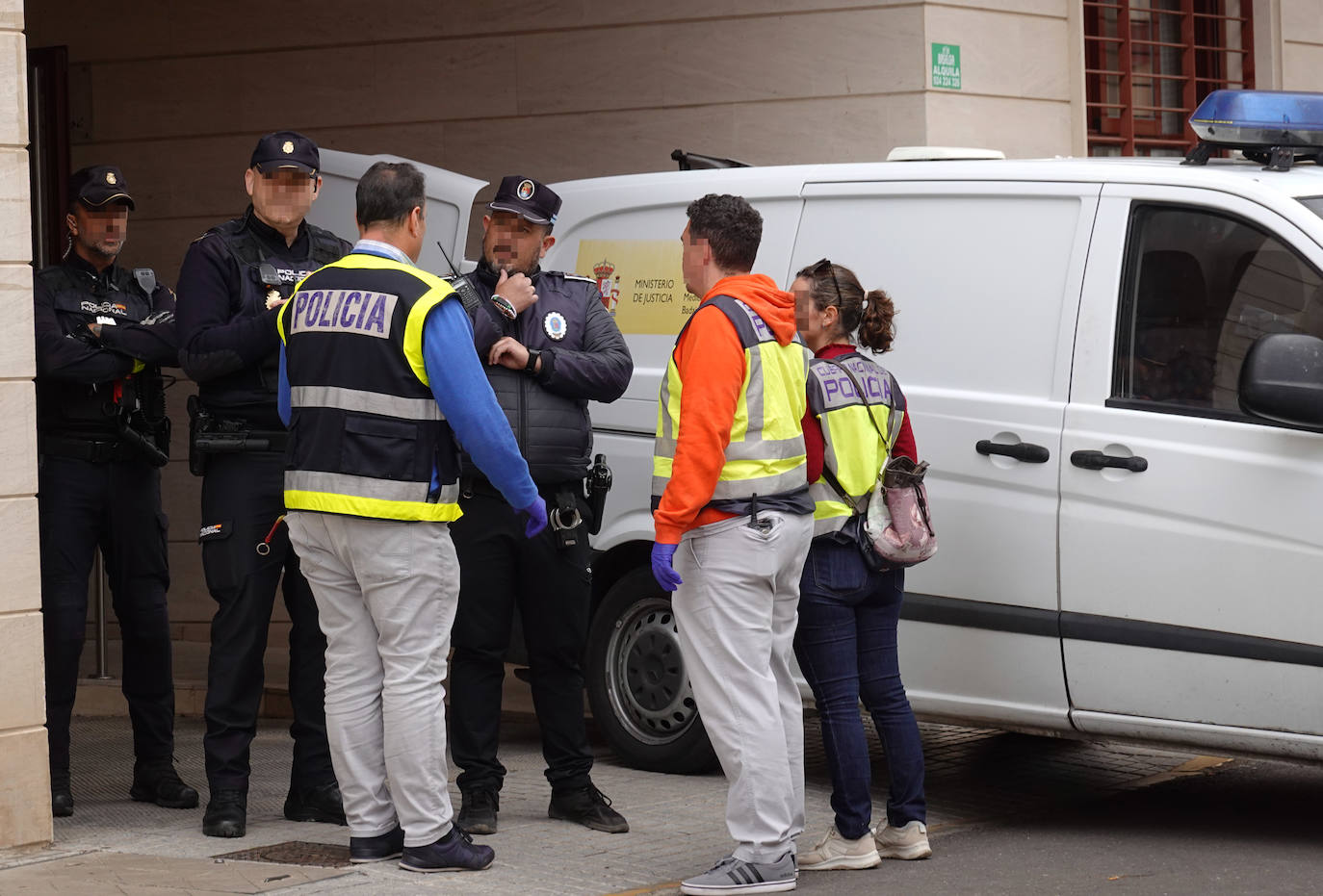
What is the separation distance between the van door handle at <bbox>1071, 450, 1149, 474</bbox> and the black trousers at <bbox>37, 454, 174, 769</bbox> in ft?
10.2

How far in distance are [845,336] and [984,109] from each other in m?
4.74

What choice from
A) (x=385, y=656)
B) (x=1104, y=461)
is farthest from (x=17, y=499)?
(x=1104, y=461)

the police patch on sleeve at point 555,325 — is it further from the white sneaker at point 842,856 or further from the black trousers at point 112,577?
the white sneaker at point 842,856

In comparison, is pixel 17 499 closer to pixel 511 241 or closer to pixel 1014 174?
pixel 511 241

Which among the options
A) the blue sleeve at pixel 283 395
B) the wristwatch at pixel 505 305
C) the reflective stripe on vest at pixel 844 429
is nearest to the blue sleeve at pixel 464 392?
the blue sleeve at pixel 283 395

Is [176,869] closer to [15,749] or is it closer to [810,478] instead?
[15,749]

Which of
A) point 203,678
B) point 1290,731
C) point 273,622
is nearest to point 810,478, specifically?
Result: point 1290,731

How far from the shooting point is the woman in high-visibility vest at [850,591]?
215 inches

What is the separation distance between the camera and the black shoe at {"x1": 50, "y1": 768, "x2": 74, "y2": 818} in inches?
237

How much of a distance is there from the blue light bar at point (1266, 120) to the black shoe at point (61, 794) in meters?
4.26

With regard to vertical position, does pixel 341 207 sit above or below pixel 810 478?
above

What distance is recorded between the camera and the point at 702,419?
5.04 meters

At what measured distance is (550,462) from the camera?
19.2 ft

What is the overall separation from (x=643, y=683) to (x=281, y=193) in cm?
229
